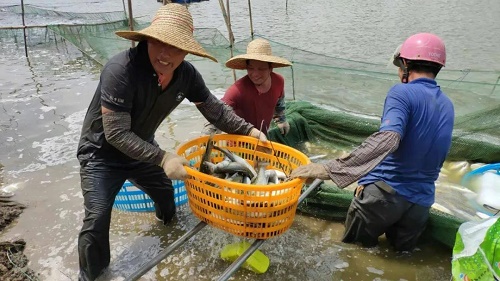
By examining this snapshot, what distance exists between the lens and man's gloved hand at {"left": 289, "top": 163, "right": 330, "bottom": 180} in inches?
98.2

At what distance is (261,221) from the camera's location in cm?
249

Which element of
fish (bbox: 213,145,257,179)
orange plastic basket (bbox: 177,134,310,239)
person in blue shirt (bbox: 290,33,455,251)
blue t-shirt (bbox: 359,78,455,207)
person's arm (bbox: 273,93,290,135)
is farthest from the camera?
person's arm (bbox: 273,93,290,135)

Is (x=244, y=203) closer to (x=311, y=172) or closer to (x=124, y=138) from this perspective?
(x=311, y=172)

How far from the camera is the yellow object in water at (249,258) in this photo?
3.09 meters

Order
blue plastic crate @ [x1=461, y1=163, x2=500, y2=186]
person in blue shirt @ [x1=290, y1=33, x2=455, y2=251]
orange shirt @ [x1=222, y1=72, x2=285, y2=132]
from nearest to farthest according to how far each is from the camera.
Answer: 1. person in blue shirt @ [x1=290, y1=33, x2=455, y2=251]
2. orange shirt @ [x1=222, y1=72, x2=285, y2=132]
3. blue plastic crate @ [x1=461, y1=163, x2=500, y2=186]

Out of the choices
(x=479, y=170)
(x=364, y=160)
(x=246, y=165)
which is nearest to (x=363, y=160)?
(x=364, y=160)

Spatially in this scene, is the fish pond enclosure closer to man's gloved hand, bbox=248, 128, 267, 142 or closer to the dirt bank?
the dirt bank

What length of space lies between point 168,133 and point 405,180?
13.5 feet

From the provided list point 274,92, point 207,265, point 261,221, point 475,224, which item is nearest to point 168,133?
point 274,92

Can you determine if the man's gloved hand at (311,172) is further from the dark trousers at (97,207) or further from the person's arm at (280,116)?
the person's arm at (280,116)

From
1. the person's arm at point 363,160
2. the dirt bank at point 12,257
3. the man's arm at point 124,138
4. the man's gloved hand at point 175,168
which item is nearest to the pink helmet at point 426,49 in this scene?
the person's arm at point 363,160

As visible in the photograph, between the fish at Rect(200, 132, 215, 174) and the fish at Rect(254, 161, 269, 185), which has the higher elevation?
the fish at Rect(200, 132, 215, 174)

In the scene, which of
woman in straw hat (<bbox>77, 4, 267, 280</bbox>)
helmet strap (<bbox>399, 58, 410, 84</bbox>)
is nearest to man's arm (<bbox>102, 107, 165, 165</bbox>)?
woman in straw hat (<bbox>77, 4, 267, 280</bbox>)

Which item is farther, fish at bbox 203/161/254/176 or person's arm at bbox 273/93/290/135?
person's arm at bbox 273/93/290/135
